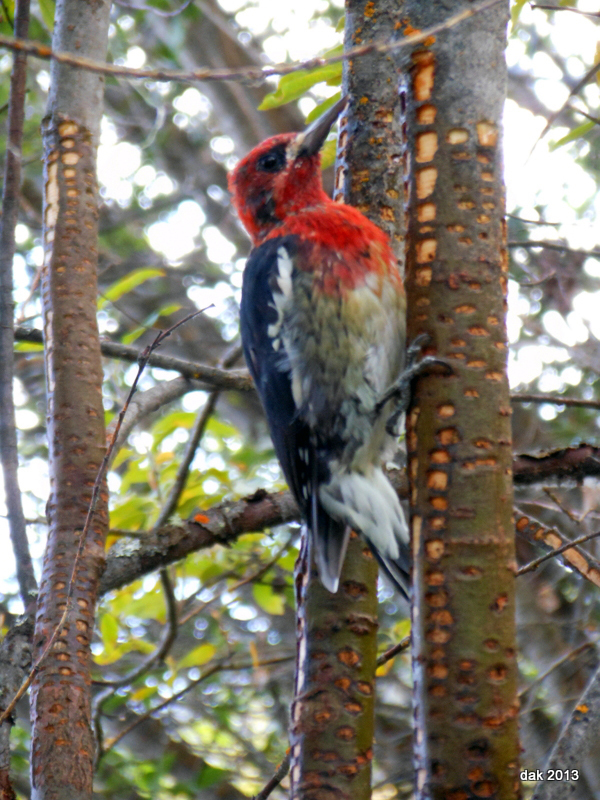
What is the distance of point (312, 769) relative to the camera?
155cm

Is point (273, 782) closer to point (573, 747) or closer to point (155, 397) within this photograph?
point (573, 747)

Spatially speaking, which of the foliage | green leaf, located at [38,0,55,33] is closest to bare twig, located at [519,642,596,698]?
the foliage

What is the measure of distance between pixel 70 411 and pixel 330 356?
81cm

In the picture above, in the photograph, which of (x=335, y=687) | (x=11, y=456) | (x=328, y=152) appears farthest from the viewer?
(x=328, y=152)

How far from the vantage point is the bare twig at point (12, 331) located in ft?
5.81

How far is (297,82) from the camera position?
235 cm

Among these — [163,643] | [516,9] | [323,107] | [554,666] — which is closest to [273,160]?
[323,107]

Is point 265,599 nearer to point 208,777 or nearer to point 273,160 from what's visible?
point 208,777

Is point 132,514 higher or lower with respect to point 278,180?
lower

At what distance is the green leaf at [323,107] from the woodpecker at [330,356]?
44mm

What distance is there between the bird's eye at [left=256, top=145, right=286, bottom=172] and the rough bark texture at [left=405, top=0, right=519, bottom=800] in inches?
60.3

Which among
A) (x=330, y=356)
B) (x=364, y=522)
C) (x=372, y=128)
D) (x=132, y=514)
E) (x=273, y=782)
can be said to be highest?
(x=372, y=128)

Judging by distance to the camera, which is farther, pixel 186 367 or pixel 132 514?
pixel 132 514

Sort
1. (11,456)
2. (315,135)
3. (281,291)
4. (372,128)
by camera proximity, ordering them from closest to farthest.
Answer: (11,456) → (372,128) → (281,291) → (315,135)
